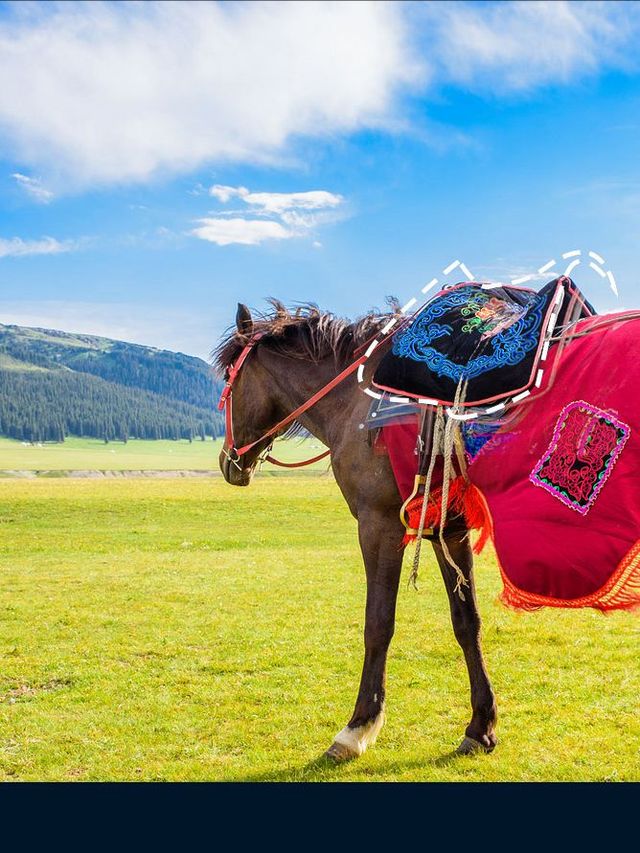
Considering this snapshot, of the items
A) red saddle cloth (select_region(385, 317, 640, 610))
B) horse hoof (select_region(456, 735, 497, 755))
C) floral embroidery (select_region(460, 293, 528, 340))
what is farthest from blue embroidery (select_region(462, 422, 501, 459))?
horse hoof (select_region(456, 735, 497, 755))

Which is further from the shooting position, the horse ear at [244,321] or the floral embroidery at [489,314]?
→ the horse ear at [244,321]

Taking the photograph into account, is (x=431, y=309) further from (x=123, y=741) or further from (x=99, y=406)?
(x=99, y=406)

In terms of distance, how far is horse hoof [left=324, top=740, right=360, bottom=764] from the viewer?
15.3ft

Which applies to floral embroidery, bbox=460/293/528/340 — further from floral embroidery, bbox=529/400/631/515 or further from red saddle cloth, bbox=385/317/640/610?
floral embroidery, bbox=529/400/631/515

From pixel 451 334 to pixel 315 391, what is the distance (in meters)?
1.20

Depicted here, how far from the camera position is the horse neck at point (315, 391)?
4.93 meters

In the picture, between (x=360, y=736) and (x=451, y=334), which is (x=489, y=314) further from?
(x=360, y=736)

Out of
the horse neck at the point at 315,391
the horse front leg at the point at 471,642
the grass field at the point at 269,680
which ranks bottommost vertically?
the grass field at the point at 269,680

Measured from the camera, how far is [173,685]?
256 inches

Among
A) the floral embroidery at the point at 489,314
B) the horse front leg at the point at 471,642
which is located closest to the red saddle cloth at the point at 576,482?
the floral embroidery at the point at 489,314

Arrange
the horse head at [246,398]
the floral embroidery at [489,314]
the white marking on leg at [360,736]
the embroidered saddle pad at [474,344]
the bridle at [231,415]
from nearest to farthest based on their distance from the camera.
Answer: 1. the embroidered saddle pad at [474,344]
2. the floral embroidery at [489,314]
3. the white marking on leg at [360,736]
4. the bridle at [231,415]
5. the horse head at [246,398]

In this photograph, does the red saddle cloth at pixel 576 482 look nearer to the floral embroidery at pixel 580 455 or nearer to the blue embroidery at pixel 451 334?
the floral embroidery at pixel 580 455

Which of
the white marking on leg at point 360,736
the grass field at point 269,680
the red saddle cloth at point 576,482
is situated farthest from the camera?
the grass field at point 269,680

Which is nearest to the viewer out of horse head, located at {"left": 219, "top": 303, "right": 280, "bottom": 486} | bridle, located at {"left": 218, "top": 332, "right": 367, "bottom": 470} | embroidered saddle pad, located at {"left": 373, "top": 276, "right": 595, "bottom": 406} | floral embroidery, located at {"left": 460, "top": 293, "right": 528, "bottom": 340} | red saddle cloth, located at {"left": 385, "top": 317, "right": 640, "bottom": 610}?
red saddle cloth, located at {"left": 385, "top": 317, "right": 640, "bottom": 610}
